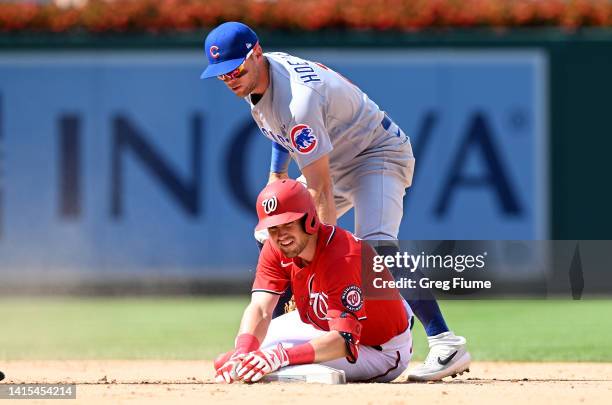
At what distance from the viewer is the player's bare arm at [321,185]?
641 cm

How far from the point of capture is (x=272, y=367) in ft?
19.9

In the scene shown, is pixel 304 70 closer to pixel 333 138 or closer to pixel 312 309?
pixel 333 138

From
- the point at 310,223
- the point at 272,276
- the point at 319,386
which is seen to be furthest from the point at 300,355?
the point at 310,223

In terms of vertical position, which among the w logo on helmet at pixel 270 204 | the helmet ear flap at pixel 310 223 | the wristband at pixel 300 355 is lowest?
the wristband at pixel 300 355

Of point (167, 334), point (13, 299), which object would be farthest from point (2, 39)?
point (167, 334)

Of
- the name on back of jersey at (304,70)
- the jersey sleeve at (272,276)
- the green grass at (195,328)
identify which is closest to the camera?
the jersey sleeve at (272,276)

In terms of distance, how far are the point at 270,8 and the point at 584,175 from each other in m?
3.89

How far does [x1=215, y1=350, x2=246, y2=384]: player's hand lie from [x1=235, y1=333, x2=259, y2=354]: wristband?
0.03 m

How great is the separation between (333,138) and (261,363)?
1401 mm

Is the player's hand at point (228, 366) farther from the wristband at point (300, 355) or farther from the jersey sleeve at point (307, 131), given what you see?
the jersey sleeve at point (307, 131)

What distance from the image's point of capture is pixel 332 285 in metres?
6.08

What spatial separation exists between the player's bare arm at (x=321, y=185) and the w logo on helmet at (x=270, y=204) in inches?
15.5
